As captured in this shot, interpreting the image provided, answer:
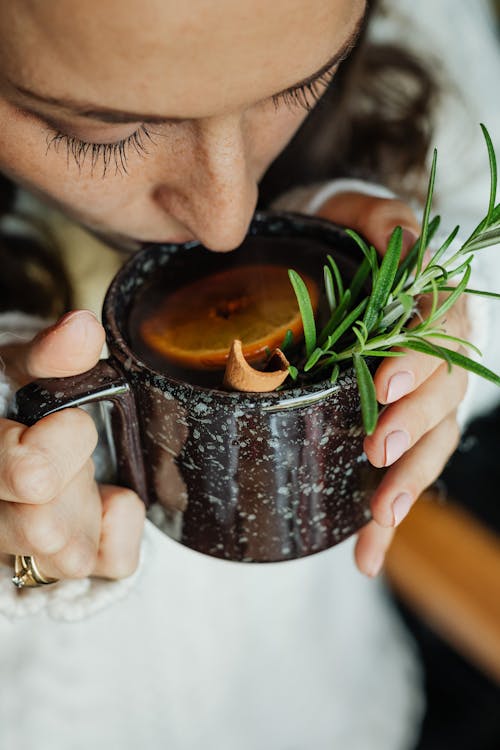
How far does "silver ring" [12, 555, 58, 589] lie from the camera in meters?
0.55

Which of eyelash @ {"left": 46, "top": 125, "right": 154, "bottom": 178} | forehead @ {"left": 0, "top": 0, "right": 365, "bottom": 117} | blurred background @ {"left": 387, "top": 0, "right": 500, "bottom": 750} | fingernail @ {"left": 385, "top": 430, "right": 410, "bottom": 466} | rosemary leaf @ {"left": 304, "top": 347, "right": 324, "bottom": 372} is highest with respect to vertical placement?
forehead @ {"left": 0, "top": 0, "right": 365, "bottom": 117}

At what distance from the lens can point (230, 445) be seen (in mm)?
486

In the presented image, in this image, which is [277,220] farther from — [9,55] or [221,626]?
[221,626]

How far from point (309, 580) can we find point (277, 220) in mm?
588

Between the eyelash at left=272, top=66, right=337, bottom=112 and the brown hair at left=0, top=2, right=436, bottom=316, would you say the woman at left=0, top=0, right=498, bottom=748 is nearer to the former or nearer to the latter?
the eyelash at left=272, top=66, right=337, bottom=112

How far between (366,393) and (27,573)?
300 mm

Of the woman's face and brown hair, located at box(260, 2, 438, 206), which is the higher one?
the woman's face

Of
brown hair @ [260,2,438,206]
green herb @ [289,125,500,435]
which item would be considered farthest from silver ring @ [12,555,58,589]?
brown hair @ [260,2,438,206]

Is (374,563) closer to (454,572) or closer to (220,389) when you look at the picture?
(220,389)

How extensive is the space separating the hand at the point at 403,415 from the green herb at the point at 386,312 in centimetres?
3

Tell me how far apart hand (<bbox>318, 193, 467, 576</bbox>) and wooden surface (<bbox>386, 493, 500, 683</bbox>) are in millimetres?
439

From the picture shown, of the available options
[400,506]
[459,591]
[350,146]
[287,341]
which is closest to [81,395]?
[287,341]

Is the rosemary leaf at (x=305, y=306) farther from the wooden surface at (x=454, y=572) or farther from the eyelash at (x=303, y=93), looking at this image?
the wooden surface at (x=454, y=572)

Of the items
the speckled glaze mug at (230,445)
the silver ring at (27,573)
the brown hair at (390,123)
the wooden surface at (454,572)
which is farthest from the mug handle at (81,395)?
the wooden surface at (454,572)
